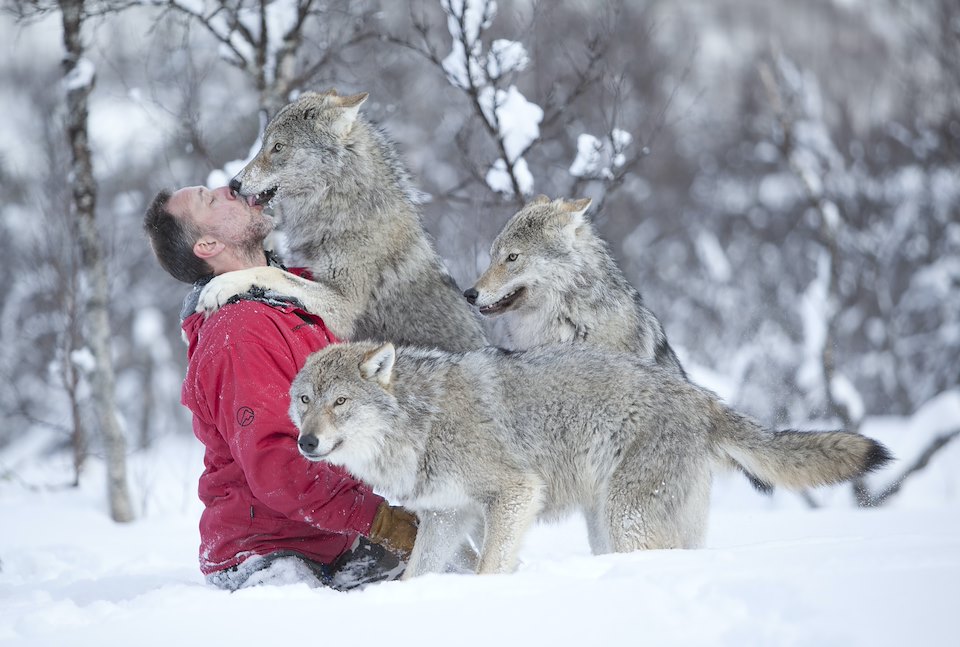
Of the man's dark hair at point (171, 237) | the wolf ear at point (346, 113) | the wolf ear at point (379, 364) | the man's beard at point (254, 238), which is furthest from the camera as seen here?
the wolf ear at point (346, 113)

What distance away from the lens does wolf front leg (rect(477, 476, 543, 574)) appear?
4109 mm

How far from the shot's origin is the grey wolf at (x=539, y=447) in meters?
4.16

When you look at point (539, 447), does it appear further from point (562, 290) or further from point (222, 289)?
point (222, 289)

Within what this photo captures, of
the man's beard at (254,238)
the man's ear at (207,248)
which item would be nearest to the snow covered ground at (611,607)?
the man's ear at (207,248)

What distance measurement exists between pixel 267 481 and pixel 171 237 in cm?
165

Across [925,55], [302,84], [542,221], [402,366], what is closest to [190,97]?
[302,84]

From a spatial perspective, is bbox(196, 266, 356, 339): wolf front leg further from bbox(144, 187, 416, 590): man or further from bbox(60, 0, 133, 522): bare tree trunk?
bbox(60, 0, 133, 522): bare tree trunk

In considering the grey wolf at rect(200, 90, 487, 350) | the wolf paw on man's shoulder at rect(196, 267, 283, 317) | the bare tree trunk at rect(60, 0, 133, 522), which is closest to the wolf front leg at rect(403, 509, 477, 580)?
the grey wolf at rect(200, 90, 487, 350)

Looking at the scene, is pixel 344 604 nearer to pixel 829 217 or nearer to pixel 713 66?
pixel 829 217

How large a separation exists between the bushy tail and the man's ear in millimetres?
2757

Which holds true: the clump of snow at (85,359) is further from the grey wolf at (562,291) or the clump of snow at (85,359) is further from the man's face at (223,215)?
the grey wolf at (562,291)

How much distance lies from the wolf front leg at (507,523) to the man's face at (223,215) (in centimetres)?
216

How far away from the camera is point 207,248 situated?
501cm

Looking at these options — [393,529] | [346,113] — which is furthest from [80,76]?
[393,529]
